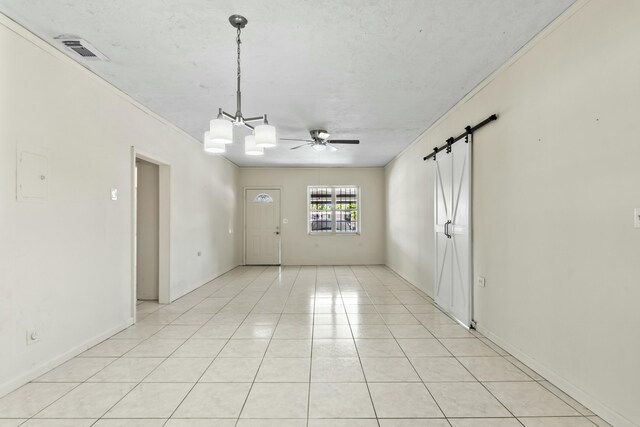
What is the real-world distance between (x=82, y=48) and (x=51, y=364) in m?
2.68

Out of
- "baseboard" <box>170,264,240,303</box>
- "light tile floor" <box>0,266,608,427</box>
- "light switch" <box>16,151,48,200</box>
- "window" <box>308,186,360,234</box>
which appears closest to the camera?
"light tile floor" <box>0,266,608,427</box>

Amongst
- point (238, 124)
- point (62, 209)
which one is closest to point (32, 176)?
point (62, 209)

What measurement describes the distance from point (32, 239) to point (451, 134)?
468 centimetres

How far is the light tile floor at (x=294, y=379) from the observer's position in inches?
86.6

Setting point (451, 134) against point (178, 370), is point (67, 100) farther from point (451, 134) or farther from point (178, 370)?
point (451, 134)

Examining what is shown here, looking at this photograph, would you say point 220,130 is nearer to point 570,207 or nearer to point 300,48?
point 300,48

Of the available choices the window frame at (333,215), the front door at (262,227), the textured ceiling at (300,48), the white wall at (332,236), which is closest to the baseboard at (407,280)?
the white wall at (332,236)

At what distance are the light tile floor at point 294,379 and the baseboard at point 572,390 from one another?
0.05 metres

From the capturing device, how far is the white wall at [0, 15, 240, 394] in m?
2.54

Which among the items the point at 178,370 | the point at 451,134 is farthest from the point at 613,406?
the point at 451,134

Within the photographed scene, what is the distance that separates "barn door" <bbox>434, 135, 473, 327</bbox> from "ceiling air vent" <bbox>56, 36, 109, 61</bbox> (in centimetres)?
386

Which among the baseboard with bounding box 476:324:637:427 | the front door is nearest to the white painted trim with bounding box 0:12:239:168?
the front door

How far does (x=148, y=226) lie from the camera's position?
5383 millimetres

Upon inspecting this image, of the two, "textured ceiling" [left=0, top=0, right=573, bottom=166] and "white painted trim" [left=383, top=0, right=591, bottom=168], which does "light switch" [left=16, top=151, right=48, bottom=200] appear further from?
"white painted trim" [left=383, top=0, right=591, bottom=168]
